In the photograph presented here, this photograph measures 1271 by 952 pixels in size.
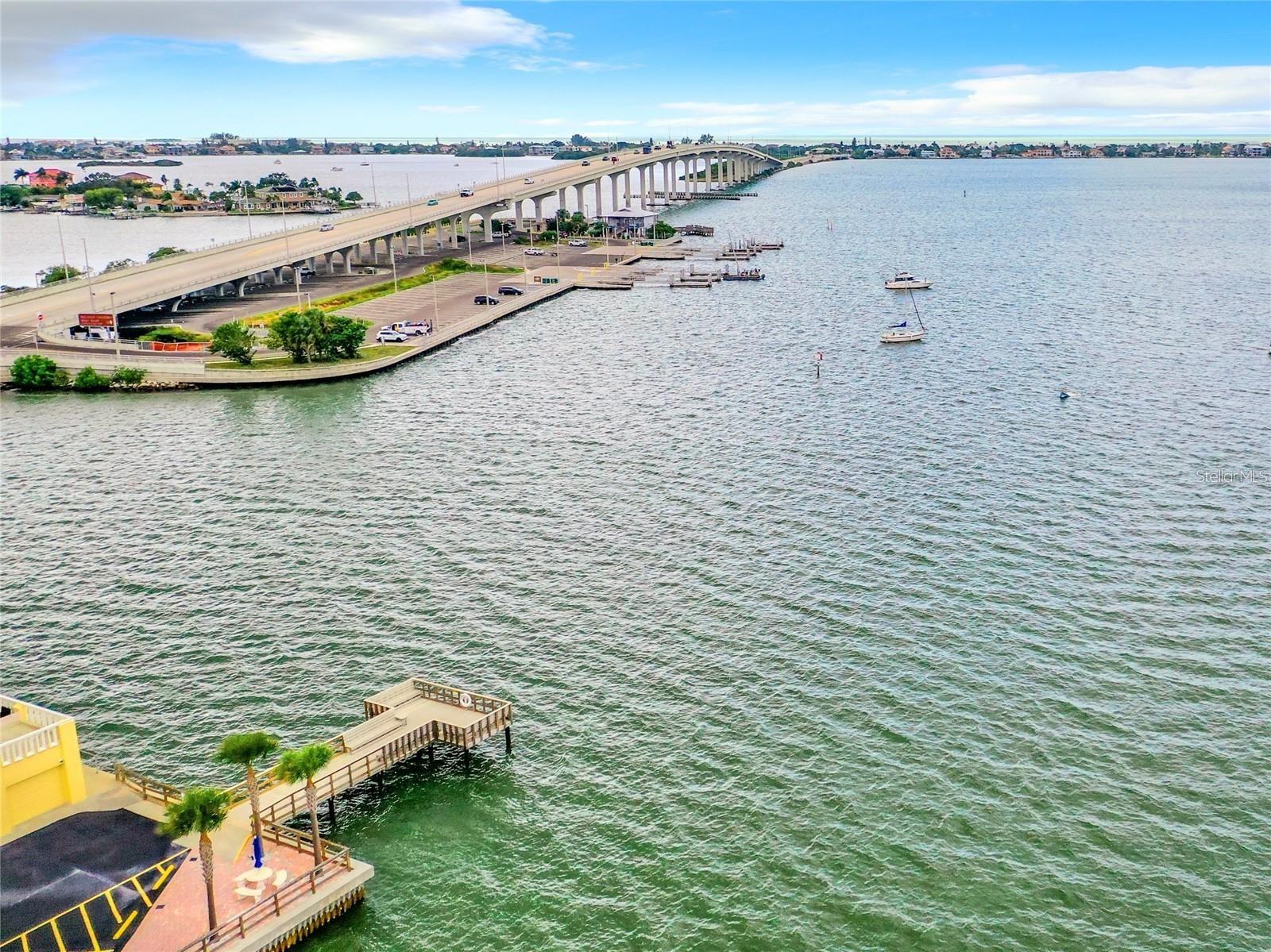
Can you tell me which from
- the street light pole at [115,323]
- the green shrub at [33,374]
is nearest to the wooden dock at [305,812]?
the green shrub at [33,374]

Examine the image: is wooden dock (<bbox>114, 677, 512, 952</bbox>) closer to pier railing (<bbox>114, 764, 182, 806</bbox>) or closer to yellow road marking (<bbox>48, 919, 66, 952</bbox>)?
pier railing (<bbox>114, 764, 182, 806</bbox>)

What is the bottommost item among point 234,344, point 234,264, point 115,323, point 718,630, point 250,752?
point 718,630

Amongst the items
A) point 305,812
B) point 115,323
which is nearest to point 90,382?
point 115,323

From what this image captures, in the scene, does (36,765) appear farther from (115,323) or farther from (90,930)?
(115,323)

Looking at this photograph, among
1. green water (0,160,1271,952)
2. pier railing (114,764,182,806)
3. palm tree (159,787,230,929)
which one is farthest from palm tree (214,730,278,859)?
green water (0,160,1271,952)

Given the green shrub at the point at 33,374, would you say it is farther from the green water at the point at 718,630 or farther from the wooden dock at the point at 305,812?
the wooden dock at the point at 305,812

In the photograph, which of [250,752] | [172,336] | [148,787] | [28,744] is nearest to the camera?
[250,752]

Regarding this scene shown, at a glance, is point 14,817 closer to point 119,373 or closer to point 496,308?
point 119,373
